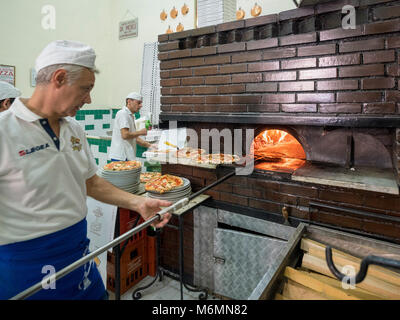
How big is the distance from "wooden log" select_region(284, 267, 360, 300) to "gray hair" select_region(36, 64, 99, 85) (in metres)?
1.65

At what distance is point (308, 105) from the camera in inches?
90.7

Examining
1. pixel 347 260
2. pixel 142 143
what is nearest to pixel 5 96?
pixel 142 143

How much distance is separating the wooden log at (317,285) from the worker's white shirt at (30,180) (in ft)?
4.35

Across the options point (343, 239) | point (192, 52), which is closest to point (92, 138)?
point (192, 52)

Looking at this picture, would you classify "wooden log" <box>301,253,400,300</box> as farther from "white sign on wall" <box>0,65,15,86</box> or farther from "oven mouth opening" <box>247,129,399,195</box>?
"white sign on wall" <box>0,65,15,86</box>

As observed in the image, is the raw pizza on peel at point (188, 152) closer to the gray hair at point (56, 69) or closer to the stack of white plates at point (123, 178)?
the stack of white plates at point (123, 178)

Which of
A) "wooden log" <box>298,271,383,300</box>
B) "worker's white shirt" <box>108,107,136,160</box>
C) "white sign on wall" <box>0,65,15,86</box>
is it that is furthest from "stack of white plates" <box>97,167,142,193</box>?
"white sign on wall" <box>0,65,15,86</box>

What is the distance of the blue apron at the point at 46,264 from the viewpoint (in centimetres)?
137

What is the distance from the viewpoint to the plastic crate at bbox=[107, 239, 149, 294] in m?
3.14

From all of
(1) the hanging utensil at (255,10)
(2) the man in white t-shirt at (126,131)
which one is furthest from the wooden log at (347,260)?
(2) the man in white t-shirt at (126,131)

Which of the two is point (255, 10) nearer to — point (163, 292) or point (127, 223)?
point (127, 223)

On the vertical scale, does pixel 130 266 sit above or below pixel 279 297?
below

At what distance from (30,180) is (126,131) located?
302cm

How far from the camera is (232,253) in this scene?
2705 mm
